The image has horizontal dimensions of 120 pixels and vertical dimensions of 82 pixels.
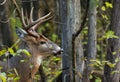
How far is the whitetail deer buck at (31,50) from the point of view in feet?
25.2

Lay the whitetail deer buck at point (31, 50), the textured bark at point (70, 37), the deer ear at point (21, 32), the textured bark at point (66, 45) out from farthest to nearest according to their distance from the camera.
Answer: the deer ear at point (21, 32), the whitetail deer buck at point (31, 50), the textured bark at point (66, 45), the textured bark at point (70, 37)

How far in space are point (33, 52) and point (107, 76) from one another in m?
1.83

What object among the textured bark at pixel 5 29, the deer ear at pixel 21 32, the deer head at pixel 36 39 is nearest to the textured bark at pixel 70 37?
the deer head at pixel 36 39

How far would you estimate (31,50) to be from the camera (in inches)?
317

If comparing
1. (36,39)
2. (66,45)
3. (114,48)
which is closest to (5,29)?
(36,39)

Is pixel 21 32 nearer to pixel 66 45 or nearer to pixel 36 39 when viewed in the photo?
pixel 36 39

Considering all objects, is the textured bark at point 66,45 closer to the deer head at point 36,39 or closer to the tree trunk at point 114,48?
the tree trunk at point 114,48

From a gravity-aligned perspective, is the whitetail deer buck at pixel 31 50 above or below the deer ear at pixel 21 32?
below

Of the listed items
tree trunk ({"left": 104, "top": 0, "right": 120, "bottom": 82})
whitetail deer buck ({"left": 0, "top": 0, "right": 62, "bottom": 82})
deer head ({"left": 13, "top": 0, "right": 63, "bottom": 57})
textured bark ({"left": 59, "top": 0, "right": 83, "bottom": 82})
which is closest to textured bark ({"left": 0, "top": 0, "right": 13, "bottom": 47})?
deer head ({"left": 13, "top": 0, "right": 63, "bottom": 57})

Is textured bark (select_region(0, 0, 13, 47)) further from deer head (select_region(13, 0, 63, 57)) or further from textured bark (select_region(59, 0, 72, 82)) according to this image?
textured bark (select_region(59, 0, 72, 82))

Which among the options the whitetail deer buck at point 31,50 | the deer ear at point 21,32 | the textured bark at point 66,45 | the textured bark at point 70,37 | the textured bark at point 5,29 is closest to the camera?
the textured bark at point 70,37

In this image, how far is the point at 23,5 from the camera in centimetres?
898

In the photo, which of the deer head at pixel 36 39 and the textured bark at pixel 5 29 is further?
the textured bark at pixel 5 29

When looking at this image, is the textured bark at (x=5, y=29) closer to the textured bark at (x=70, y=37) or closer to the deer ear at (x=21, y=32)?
the deer ear at (x=21, y=32)
